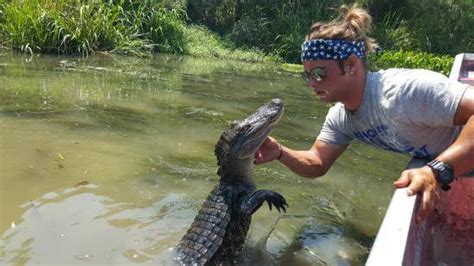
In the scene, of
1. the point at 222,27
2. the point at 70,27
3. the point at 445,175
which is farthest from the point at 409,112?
the point at 222,27

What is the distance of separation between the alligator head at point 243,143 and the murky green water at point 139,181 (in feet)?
1.40

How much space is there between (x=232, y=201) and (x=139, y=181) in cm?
112

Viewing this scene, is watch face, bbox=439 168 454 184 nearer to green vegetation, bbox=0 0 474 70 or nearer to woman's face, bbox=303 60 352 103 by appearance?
woman's face, bbox=303 60 352 103

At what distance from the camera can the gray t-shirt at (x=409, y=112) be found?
2766mm

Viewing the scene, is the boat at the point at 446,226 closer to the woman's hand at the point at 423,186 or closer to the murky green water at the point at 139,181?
the woman's hand at the point at 423,186

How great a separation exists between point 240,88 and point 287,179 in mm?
5107

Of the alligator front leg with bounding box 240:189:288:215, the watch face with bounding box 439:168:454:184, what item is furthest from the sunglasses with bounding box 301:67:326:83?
the watch face with bounding box 439:168:454:184

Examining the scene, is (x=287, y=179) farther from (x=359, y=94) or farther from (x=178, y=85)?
(x=178, y=85)

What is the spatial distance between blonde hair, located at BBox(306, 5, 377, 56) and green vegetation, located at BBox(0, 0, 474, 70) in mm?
9269

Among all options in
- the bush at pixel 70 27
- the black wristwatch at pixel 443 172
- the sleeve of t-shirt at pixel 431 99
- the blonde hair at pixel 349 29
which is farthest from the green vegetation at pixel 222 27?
the black wristwatch at pixel 443 172

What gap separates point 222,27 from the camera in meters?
18.9

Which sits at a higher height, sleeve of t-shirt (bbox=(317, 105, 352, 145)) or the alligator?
sleeve of t-shirt (bbox=(317, 105, 352, 145))

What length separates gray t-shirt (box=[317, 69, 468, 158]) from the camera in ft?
9.07

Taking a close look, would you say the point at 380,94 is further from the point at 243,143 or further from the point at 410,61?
the point at 410,61
